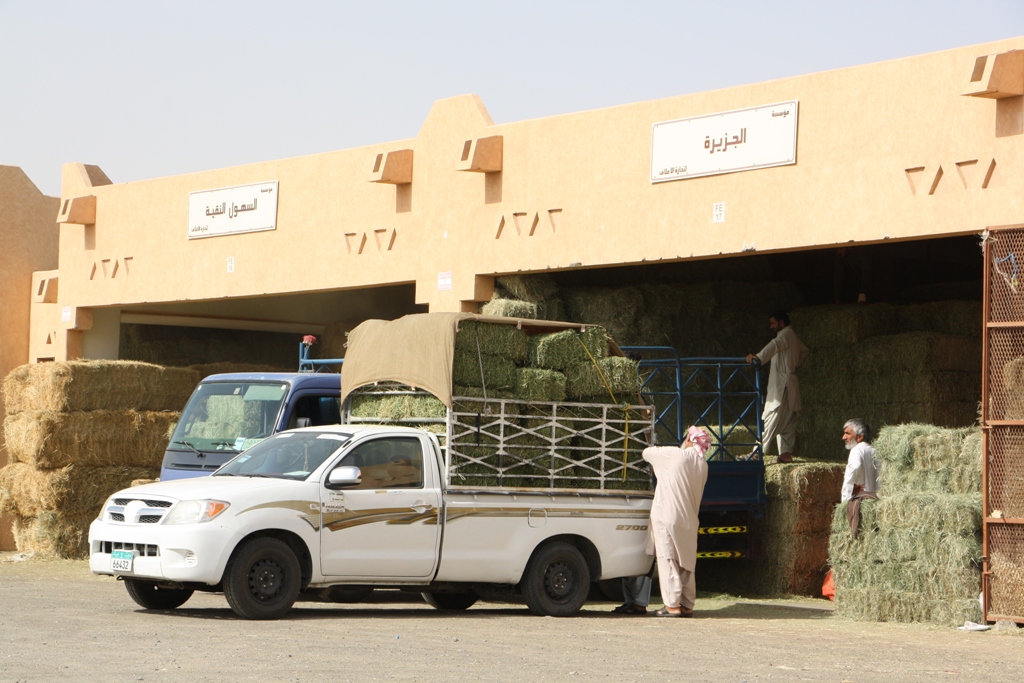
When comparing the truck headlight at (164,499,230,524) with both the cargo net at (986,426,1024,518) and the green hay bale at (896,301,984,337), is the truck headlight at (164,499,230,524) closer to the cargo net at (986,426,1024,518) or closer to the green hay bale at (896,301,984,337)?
the cargo net at (986,426,1024,518)

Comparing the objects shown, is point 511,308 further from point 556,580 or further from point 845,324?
point 556,580

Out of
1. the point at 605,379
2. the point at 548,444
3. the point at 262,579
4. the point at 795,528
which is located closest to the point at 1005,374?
the point at 605,379

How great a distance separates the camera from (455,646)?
10031 millimetres

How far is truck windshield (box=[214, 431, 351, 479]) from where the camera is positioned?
12.3 metres

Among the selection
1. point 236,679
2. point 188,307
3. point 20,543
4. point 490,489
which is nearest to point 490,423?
point 490,489

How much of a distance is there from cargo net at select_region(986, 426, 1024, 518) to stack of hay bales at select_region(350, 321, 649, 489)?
10.9ft

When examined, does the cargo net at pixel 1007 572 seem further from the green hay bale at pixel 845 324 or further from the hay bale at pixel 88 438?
the hay bale at pixel 88 438

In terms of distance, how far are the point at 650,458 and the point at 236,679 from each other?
6.67 m

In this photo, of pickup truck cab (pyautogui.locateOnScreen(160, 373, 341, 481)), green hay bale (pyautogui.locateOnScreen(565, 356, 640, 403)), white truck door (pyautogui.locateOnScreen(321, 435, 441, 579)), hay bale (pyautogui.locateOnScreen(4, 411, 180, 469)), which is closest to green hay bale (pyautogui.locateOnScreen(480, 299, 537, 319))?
pickup truck cab (pyautogui.locateOnScreen(160, 373, 341, 481))

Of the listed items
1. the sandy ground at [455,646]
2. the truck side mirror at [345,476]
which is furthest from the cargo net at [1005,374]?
the truck side mirror at [345,476]

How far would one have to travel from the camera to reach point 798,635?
39.4ft

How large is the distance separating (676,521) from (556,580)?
132cm

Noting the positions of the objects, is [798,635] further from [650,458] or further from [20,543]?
[20,543]

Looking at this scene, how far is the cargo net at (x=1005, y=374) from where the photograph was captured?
12922mm
